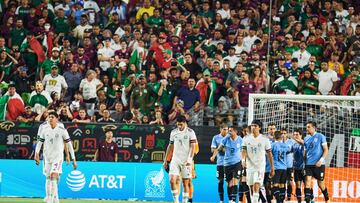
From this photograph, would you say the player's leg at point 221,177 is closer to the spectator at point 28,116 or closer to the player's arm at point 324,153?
the player's arm at point 324,153

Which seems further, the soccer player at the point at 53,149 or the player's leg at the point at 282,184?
the player's leg at the point at 282,184

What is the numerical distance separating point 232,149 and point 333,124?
12.2ft

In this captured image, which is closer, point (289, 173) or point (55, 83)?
point (289, 173)

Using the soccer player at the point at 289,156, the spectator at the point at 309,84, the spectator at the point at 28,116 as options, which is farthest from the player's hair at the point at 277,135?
the spectator at the point at 28,116

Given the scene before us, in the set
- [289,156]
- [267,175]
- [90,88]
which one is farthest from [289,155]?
[90,88]

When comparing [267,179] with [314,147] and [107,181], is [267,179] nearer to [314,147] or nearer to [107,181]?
[314,147]

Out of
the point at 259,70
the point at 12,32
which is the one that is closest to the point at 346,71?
the point at 259,70

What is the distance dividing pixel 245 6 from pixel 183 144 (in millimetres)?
11213

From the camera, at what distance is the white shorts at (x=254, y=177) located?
997 inches

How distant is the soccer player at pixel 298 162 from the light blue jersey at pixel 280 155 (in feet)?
0.92

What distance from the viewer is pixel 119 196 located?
97.8 feet

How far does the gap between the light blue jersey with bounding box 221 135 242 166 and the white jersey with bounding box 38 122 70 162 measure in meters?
4.51

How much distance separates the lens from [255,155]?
25.4m

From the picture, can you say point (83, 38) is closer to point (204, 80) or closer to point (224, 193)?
point (204, 80)
